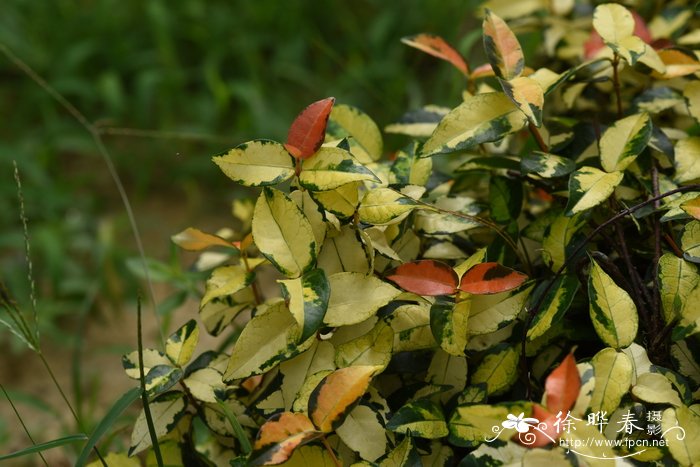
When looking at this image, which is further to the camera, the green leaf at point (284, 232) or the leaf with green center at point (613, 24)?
the leaf with green center at point (613, 24)

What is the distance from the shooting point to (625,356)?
678mm

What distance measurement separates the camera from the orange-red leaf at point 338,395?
2.20 ft

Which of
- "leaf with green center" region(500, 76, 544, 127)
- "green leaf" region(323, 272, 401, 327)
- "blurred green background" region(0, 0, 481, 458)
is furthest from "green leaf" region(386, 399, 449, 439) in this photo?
"blurred green background" region(0, 0, 481, 458)

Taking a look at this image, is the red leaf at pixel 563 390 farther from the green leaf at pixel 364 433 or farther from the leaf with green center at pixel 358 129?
the leaf with green center at pixel 358 129

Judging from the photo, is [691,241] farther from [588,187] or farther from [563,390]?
[563,390]

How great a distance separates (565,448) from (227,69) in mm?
2286

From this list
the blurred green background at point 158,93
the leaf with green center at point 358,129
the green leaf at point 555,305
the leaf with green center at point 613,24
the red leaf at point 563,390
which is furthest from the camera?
the blurred green background at point 158,93

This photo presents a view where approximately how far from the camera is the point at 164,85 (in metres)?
2.50

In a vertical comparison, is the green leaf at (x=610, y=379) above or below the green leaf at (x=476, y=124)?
below

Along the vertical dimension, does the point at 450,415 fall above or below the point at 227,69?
above

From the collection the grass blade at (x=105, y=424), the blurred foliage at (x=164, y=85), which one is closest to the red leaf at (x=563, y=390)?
the grass blade at (x=105, y=424)

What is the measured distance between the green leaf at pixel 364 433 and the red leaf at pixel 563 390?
0.59ft

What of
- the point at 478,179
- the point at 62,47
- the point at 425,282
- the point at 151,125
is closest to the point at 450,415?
the point at 425,282

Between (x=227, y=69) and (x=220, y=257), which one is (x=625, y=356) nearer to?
(x=220, y=257)
